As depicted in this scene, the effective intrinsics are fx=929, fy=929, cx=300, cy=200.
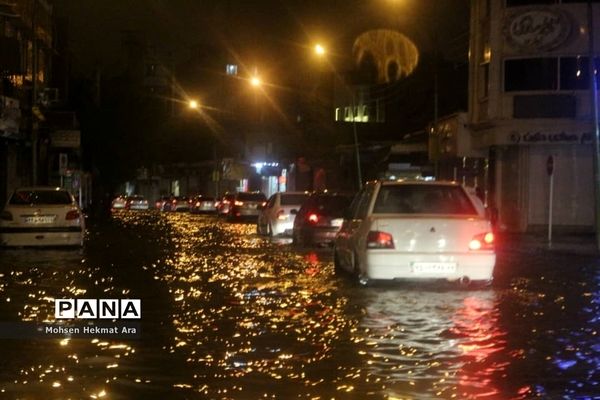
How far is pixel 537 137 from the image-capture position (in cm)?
3275

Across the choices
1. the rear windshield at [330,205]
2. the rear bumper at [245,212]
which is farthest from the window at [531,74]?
the rear bumper at [245,212]

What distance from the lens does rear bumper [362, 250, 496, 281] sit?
13391mm

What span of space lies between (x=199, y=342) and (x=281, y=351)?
984 mm

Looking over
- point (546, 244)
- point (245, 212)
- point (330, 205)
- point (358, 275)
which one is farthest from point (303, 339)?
point (245, 212)

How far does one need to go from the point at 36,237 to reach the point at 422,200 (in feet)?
35.8

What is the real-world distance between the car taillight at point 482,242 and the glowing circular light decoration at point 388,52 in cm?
5102

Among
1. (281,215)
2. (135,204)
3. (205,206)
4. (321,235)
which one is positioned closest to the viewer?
(321,235)

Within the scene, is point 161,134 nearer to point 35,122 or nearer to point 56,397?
point 35,122

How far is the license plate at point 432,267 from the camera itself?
44.0 feet

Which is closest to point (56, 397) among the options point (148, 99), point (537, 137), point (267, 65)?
point (537, 137)

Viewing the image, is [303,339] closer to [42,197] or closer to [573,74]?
[42,197]

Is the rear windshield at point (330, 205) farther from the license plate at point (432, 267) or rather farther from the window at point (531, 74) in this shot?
the window at point (531, 74)

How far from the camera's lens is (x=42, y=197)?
22375 millimetres

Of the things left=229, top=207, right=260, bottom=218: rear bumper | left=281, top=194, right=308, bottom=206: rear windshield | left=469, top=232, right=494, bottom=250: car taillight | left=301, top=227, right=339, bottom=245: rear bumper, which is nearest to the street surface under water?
left=469, top=232, right=494, bottom=250: car taillight
